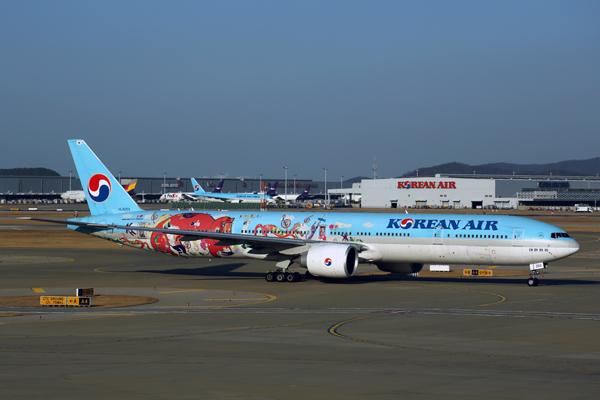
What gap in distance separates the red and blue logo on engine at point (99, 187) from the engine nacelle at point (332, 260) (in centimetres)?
1734

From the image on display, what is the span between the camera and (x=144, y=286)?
41.1 m

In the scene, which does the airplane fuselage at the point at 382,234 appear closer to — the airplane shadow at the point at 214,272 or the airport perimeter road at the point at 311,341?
the airport perimeter road at the point at 311,341

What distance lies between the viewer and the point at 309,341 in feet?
76.4

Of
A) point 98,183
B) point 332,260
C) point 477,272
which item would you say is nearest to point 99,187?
→ point 98,183

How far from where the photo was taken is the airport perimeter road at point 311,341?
16.4 m

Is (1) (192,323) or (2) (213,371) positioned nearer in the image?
(2) (213,371)

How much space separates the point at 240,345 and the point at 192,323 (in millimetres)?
5477

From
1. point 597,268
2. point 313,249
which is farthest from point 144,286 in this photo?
point 597,268

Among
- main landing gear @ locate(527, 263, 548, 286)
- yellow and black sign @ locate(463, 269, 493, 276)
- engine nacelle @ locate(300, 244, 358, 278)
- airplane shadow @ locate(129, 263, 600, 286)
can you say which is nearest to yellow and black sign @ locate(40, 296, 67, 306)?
engine nacelle @ locate(300, 244, 358, 278)

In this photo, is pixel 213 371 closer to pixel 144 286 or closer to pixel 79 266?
pixel 144 286

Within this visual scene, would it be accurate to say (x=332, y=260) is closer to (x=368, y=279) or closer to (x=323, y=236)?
(x=323, y=236)

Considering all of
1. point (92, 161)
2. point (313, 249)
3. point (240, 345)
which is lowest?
point (240, 345)

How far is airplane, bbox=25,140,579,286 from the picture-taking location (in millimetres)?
40469

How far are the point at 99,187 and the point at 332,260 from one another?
19934mm
